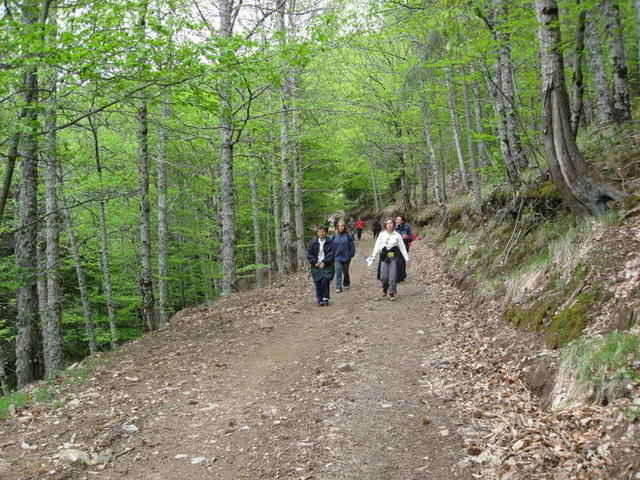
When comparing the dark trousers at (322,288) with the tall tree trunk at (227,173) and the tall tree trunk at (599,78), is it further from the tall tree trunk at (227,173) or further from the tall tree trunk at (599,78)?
the tall tree trunk at (599,78)

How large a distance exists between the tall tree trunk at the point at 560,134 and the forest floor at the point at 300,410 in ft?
7.76

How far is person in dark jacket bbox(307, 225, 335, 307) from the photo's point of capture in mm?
10844

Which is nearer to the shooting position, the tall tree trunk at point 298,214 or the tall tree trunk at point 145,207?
the tall tree trunk at point 145,207

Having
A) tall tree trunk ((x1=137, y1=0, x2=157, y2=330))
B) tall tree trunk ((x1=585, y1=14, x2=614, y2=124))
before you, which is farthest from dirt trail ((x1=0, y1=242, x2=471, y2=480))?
tall tree trunk ((x1=585, y1=14, x2=614, y2=124))

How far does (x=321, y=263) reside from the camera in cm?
1078

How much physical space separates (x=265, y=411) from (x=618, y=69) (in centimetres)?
981

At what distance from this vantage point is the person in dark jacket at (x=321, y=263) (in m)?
10.8

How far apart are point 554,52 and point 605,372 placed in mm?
5188

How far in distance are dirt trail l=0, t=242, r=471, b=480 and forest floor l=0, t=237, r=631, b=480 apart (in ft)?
0.06


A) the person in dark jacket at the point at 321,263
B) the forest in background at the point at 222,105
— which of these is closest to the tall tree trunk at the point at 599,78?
the forest in background at the point at 222,105

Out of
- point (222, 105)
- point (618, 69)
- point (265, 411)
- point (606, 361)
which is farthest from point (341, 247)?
point (606, 361)

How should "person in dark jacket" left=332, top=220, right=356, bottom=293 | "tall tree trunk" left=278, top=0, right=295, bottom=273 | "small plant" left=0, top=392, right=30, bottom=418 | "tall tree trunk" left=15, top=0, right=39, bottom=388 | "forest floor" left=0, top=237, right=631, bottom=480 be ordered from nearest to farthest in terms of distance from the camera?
"forest floor" left=0, top=237, right=631, bottom=480, "small plant" left=0, top=392, right=30, bottom=418, "tall tree trunk" left=15, top=0, right=39, bottom=388, "person in dark jacket" left=332, top=220, right=356, bottom=293, "tall tree trunk" left=278, top=0, right=295, bottom=273

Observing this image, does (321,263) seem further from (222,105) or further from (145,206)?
(145,206)

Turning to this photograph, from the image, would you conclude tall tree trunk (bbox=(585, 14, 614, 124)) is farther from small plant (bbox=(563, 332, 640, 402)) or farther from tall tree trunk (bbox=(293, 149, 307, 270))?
tall tree trunk (bbox=(293, 149, 307, 270))
